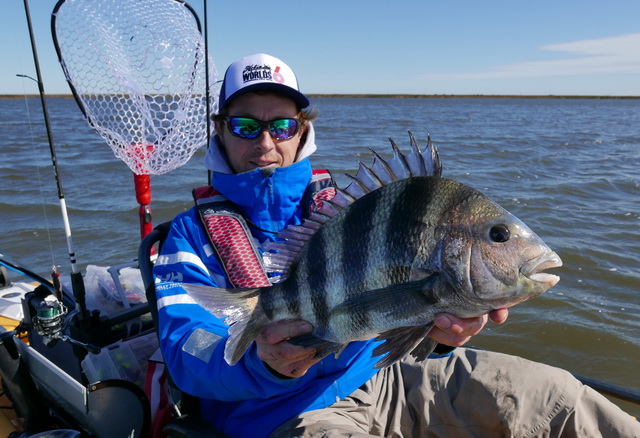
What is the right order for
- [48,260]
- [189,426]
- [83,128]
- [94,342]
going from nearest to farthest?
[189,426], [94,342], [48,260], [83,128]

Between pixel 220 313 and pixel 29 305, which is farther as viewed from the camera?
pixel 29 305

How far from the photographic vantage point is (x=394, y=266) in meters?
1.46

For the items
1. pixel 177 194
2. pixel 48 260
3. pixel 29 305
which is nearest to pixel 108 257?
pixel 48 260

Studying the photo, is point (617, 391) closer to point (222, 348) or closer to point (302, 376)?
point (302, 376)

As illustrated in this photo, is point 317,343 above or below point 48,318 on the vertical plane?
above

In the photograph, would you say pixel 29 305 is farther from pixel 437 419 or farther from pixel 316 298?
pixel 437 419

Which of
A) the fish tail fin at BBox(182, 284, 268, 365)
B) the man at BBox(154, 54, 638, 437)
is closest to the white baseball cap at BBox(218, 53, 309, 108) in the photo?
the man at BBox(154, 54, 638, 437)

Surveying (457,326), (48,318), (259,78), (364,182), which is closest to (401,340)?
(457,326)

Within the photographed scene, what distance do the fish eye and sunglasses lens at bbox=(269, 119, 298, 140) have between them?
1.34 meters

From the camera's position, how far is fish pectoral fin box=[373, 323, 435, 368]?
1499mm

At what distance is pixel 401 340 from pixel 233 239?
1.01 meters

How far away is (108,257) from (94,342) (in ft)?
19.2

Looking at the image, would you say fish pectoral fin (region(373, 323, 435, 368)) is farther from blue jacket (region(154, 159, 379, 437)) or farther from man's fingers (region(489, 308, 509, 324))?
blue jacket (region(154, 159, 379, 437))

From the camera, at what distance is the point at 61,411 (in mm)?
2646
